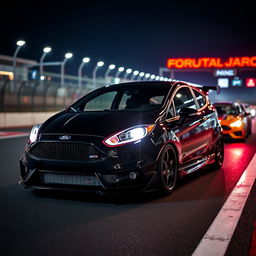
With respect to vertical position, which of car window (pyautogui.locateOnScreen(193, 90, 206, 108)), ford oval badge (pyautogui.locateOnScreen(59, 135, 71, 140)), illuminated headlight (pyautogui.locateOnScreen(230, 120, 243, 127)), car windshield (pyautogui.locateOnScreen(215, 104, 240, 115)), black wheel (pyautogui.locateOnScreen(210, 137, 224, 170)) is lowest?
black wheel (pyautogui.locateOnScreen(210, 137, 224, 170))

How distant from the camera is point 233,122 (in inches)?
575

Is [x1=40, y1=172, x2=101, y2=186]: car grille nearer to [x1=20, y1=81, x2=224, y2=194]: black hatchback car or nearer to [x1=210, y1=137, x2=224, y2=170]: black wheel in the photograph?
[x1=20, y1=81, x2=224, y2=194]: black hatchback car

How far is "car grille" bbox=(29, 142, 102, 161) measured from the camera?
5668mm

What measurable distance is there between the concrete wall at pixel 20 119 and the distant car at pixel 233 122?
12.5 m

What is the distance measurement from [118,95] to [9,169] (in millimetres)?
2564

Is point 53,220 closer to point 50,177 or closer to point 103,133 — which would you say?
point 50,177

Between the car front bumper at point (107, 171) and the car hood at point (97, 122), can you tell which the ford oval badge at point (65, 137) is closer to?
the car hood at point (97, 122)

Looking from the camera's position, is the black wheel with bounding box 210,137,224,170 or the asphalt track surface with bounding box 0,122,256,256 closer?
the asphalt track surface with bounding box 0,122,256,256

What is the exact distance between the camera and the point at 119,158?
18.6 feet

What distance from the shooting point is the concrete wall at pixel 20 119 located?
80.6ft

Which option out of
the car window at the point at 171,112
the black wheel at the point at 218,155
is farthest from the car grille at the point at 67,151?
the black wheel at the point at 218,155

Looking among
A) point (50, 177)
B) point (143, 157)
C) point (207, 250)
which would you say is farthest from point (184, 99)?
point (207, 250)

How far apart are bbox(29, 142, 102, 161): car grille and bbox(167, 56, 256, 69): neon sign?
166 feet

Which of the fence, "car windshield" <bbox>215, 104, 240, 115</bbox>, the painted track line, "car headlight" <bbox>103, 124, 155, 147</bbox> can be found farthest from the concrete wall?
"car headlight" <bbox>103, 124, 155, 147</bbox>
